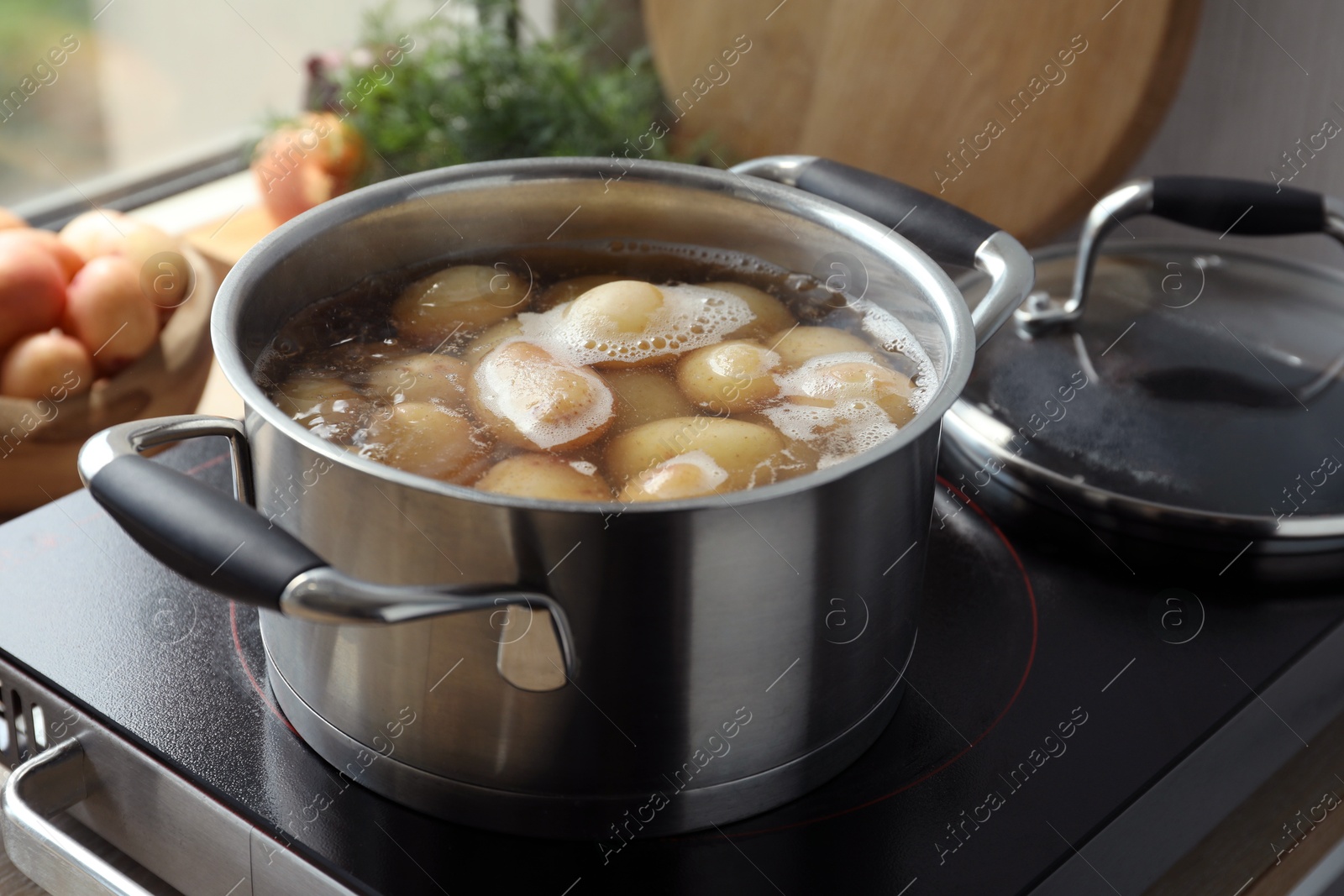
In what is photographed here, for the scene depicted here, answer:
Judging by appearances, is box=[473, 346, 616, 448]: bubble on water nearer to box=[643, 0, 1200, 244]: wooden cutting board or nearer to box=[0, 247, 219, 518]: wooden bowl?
box=[0, 247, 219, 518]: wooden bowl

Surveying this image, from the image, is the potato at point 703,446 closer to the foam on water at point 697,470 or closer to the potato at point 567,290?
the foam on water at point 697,470

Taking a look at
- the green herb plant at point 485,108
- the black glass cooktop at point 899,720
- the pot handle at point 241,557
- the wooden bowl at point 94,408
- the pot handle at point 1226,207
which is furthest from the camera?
the green herb plant at point 485,108

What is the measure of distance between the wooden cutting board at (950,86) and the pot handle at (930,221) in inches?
22.0

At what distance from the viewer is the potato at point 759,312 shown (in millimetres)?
675

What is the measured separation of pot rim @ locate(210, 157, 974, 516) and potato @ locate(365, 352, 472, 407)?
0.08 meters

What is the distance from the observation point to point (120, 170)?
1469 mm

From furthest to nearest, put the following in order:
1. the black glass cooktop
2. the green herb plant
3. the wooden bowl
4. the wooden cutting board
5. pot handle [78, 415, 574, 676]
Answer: the green herb plant < the wooden cutting board < the wooden bowl < the black glass cooktop < pot handle [78, 415, 574, 676]

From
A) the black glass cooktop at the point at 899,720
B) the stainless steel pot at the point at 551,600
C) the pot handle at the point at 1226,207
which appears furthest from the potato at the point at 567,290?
the pot handle at the point at 1226,207

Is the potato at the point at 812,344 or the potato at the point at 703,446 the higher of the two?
the potato at the point at 703,446

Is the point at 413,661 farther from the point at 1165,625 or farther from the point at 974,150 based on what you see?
the point at 974,150

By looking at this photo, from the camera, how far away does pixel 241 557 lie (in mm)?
419

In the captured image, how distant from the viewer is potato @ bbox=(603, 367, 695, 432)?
60 centimetres

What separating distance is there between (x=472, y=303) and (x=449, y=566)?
264mm

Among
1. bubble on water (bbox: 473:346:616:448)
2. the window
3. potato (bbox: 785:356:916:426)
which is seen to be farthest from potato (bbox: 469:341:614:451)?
the window
